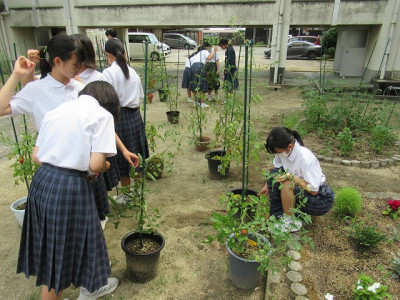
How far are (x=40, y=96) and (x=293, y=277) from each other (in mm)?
1989

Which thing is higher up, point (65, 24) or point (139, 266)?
point (65, 24)

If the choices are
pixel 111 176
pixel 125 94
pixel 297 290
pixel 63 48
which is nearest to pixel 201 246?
pixel 297 290

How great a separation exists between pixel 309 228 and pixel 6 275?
241 cm

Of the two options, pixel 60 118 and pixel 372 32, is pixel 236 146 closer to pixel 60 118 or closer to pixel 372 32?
pixel 60 118

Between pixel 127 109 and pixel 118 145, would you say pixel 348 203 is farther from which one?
pixel 127 109

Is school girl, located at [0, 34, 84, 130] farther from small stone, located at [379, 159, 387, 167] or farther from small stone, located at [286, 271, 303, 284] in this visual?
small stone, located at [379, 159, 387, 167]

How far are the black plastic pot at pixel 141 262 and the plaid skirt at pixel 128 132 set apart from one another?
0.89 meters

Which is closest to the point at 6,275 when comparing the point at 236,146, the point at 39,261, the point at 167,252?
the point at 39,261

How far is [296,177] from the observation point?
2.37m

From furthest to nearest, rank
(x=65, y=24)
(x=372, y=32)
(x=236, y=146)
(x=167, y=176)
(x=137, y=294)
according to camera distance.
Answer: (x=65, y=24) → (x=372, y=32) → (x=167, y=176) → (x=236, y=146) → (x=137, y=294)

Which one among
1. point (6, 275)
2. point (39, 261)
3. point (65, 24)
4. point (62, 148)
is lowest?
point (6, 275)

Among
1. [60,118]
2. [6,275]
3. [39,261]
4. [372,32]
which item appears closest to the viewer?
[60,118]

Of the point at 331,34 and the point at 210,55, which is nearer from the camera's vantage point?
the point at 210,55

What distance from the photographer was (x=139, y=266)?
6.71 ft
